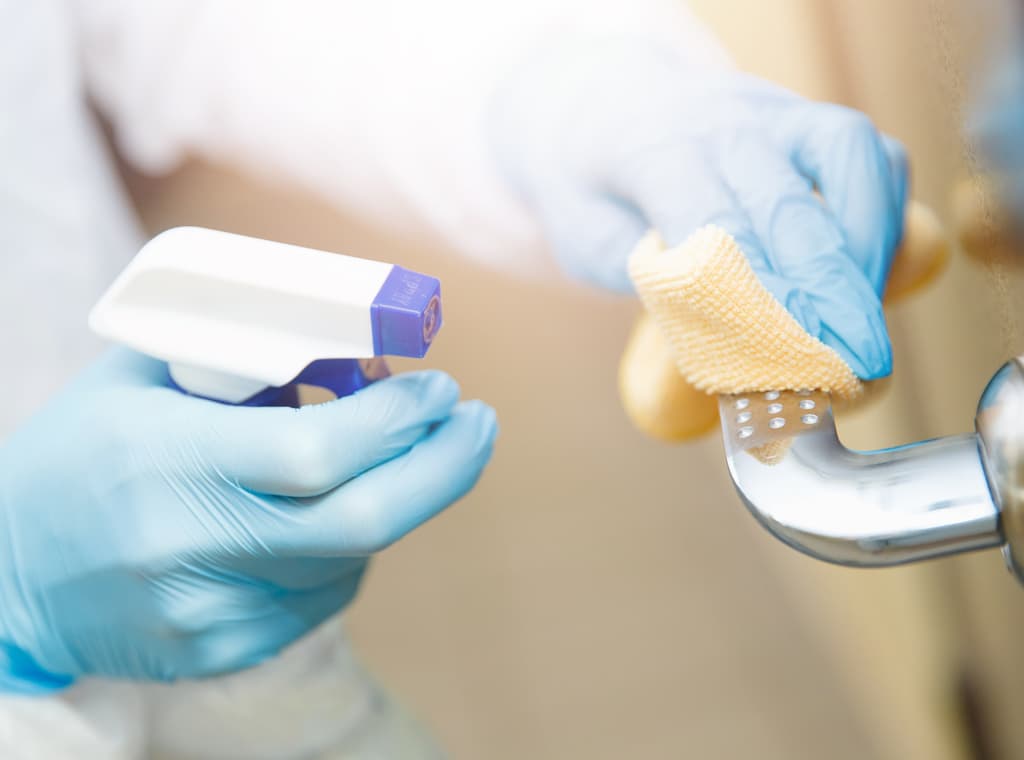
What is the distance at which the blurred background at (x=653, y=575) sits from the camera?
2.98ft

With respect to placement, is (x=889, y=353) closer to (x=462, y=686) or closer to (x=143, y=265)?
(x=143, y=265)

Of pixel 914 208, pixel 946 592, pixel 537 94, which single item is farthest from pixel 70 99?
pixel 946 592

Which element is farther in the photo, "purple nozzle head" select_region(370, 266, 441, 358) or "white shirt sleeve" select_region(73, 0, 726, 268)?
"white shirt sleeve" select_region(73, 0, 726, 268)

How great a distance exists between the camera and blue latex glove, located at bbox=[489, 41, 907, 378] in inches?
21.5

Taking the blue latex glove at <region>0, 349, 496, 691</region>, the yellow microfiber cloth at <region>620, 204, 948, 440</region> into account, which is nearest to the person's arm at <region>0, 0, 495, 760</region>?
the blue latex glove at <region>0, 349, 496, 691</region>

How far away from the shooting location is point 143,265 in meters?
0.52

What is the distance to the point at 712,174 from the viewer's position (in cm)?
63

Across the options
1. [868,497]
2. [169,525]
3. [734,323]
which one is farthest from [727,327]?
[169,525]

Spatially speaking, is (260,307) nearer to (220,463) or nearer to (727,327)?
(220,463)

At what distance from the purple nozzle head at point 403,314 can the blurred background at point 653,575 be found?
13.6 inches

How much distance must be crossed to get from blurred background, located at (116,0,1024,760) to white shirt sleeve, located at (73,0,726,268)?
6 cm

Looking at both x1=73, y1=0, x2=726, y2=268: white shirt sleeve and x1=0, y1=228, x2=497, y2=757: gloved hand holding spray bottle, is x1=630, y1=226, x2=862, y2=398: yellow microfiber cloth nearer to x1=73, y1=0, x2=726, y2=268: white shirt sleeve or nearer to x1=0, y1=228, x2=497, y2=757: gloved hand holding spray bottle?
x1=0, y1=228, x2=497, y2=757: gloved hand holding spray bottle

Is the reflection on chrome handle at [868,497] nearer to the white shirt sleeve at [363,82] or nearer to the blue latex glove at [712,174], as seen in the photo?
the blue latex glove at [712,174]

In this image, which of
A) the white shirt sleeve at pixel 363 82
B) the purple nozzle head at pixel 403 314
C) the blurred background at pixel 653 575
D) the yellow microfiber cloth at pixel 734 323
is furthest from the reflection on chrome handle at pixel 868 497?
the white shirt sleeve at pixel 363 82
